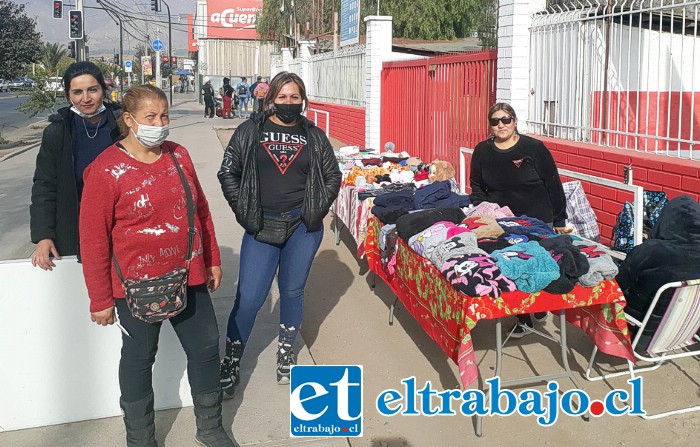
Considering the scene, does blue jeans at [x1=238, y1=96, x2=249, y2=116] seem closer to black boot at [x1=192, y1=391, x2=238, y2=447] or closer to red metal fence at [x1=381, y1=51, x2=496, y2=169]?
red metal fence at [x1=381, y1=51, x2=496, y2=169]

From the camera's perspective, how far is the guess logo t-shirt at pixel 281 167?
399cm

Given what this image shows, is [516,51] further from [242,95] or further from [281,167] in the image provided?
[242,95]

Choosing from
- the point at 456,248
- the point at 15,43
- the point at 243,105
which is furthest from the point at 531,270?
the point at 243,105

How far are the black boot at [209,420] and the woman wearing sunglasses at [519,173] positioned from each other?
93.0 inches

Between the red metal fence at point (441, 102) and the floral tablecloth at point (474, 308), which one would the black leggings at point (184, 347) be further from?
the red metal fence at point (441, 102)

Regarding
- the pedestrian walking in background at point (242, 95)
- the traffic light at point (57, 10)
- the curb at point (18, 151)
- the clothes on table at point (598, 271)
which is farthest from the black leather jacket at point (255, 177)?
the pedestrian walking in background at point (242, 95)

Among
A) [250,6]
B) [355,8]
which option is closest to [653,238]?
[355,8]

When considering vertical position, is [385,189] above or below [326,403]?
above

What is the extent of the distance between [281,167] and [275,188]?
127 millimetres

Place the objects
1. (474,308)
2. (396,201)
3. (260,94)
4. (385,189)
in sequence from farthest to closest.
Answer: (260,94) < (385,189) < (396,201) < (474,308)

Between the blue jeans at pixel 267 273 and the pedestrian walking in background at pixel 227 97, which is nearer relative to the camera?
the blue jeans at pixel 267 273

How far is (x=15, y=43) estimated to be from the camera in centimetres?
2167

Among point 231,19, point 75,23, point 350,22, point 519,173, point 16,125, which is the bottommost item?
point 519,173

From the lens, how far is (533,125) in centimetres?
773
